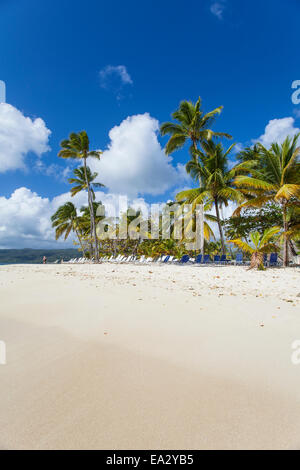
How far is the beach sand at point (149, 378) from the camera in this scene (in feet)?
4.62

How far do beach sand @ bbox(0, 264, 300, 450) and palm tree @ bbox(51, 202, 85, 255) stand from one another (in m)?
31.6

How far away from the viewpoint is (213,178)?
53.5ft

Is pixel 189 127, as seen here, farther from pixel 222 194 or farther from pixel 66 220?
pixel 66 220

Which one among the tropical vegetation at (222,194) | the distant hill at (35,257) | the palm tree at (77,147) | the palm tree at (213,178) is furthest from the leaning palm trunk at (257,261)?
the distant hill at (35,257)

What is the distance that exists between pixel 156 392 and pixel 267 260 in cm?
1268

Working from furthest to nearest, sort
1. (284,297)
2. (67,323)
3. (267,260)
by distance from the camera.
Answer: (267,260)
(284,297)
(67,323)

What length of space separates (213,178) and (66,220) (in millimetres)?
25982

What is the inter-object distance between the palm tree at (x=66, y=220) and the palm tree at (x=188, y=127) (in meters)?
20.8

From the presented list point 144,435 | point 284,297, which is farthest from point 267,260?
point 144,435

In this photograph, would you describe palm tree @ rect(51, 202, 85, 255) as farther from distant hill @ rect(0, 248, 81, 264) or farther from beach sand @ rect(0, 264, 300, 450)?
beach sand @ rect(0, 264, 300, 450)

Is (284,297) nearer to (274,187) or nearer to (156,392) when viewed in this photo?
(156,392)

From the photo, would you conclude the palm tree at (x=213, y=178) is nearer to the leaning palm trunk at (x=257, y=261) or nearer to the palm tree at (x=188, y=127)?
the palm tree at (x=188, y=127)

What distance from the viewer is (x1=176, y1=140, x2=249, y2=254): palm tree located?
16109 mm

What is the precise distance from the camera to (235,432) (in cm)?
142
